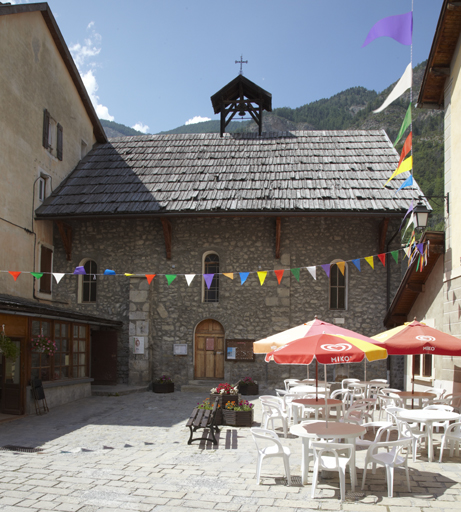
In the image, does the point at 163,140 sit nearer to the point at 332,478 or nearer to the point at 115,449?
the point at 115,449

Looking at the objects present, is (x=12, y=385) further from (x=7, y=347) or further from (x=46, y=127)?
(x=46, y=127)

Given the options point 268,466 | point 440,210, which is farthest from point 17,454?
point 440,210

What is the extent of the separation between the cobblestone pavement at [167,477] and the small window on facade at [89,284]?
6.93 m

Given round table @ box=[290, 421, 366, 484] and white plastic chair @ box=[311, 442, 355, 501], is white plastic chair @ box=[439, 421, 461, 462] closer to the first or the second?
round table @ box=[290, 421, 366, 484]

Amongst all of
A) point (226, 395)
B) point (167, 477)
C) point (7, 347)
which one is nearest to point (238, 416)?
point (226, 395)

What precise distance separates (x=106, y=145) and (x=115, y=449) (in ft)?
45.9

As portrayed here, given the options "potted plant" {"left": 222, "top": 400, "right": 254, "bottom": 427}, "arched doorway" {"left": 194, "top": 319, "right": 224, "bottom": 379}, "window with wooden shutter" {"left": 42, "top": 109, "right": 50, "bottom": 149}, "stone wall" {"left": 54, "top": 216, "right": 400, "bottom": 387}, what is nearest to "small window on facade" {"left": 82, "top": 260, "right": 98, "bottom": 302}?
"stone wall" {"left": 54, "top": 216, "right": 400, "bottom": 387}

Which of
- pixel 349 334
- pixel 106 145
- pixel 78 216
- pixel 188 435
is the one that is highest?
pixel 106 145

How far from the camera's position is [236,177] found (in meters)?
16.0

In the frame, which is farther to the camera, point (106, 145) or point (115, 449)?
point (106, 145)

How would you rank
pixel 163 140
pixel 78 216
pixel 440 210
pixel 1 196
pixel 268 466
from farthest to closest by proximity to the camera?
pixel 440 210 < pixel 163 140 < pixel 78 216 < pixel 1 196 < pixel 268 466

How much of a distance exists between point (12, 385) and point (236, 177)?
8889 mm

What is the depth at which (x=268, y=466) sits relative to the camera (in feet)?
21.6

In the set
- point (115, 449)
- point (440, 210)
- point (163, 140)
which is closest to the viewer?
point (115, 449)
